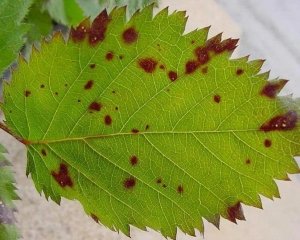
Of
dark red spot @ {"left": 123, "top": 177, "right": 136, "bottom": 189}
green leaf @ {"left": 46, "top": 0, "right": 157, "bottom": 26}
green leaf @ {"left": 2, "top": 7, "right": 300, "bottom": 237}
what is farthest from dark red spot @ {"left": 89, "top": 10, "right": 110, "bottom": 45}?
green leaf @ {"left": 46, "top": 0, "right": 157, "bottom": 26}

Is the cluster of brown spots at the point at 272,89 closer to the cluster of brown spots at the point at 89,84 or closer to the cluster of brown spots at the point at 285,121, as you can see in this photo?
the cluster of brown spots at the point at 285,121

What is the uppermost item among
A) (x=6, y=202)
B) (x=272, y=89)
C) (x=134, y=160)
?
(x=272, y=89)

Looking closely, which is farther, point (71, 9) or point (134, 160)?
point (71, 9)

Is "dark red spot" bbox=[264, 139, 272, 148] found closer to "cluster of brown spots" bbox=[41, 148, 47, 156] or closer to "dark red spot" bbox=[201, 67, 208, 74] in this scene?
"dark red spot" bbox=[201, 67, 208, 74]

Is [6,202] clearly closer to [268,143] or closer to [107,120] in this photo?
[107,120]

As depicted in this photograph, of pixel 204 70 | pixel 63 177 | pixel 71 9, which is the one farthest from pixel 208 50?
pixel 71 9

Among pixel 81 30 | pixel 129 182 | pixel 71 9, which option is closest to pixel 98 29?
pixel 81 30

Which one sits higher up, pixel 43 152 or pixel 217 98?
pixel 217 98
